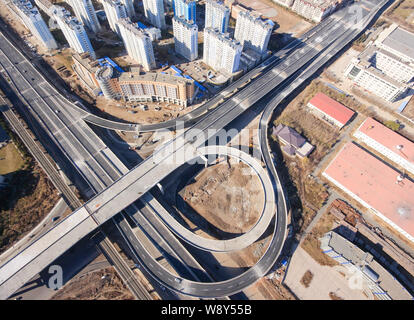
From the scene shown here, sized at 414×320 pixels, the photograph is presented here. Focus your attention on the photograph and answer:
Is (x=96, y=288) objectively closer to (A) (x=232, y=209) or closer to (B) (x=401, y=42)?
(A) (x=232, y=209)

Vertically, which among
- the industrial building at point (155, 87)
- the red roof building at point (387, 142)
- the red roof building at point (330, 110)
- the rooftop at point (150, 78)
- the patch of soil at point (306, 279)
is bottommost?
the patch of soil at point (306, 279)

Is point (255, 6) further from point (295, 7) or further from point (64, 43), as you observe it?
point (64, 43)

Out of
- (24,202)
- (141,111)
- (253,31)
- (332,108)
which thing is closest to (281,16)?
(253,31)

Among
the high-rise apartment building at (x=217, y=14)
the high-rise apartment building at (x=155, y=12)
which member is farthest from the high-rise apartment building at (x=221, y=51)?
the high-rise apartment building at (x=155, y=12)

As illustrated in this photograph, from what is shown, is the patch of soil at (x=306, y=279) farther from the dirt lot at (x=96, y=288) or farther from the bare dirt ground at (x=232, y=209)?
the dirt lot at (x=96, y=288)

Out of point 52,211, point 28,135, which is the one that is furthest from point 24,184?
point 28,135

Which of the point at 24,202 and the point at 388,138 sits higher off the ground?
the point at 388,138
